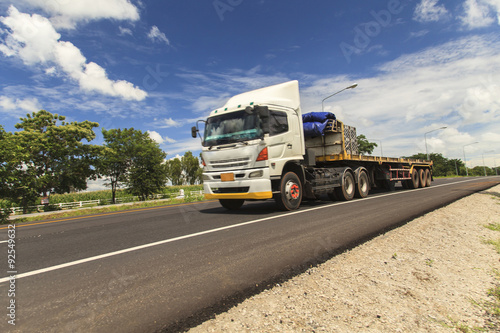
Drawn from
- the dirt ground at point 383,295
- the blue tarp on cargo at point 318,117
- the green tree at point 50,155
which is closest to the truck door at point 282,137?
the blue tarp on cargo at point 318,117

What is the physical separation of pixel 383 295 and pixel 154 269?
7.88 feet

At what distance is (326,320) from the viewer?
1.86m

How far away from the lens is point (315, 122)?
9695mm

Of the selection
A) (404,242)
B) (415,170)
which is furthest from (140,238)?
(415,170)

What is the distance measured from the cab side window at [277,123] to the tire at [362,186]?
4.93 m

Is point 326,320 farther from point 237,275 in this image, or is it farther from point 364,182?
point 364,182

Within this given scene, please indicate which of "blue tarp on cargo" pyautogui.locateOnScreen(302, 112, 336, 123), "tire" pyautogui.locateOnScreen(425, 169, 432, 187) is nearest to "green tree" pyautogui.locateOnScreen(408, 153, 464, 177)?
"tire" pyautogui.locateOnScreen(425, 169, 432, 187)

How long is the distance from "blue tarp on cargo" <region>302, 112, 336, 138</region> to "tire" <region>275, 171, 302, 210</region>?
2717 mm

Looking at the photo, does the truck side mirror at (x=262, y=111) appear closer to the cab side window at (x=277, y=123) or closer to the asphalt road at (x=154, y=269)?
the cab side window at (x=277, y=123)

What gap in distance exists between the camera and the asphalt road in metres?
1.97

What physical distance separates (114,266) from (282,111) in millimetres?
5923

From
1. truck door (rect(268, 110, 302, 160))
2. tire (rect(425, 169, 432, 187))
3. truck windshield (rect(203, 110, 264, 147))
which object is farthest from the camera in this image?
tire (rect(425, 169, 432, 187))

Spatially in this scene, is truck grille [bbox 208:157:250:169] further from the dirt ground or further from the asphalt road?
the dirt ground

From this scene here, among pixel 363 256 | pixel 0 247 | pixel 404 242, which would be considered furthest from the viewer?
pixel 0 247
